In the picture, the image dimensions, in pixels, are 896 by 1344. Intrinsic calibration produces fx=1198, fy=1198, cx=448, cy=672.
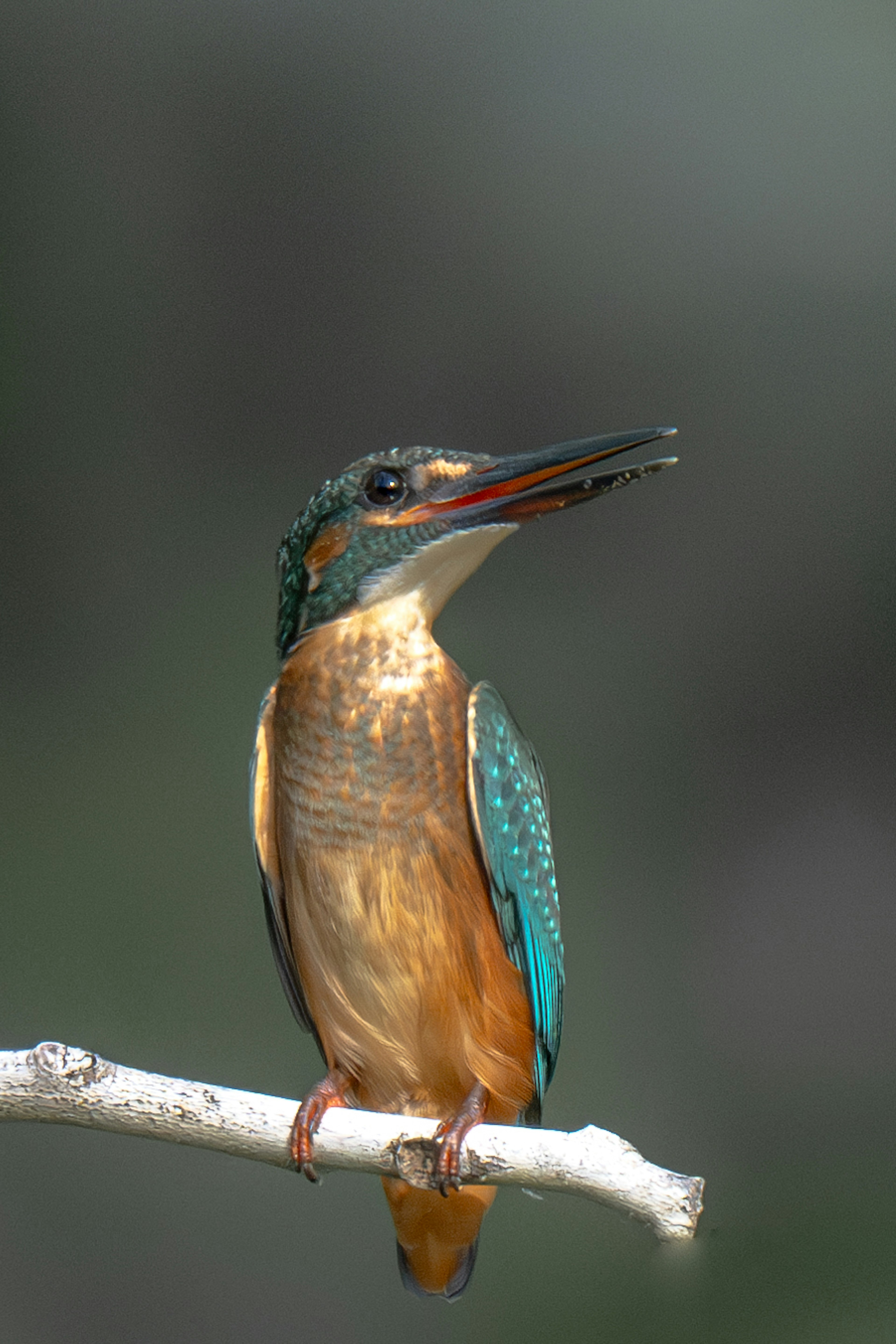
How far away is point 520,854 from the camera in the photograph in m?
0.79

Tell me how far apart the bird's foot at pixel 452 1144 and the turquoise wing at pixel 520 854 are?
83 millimetres

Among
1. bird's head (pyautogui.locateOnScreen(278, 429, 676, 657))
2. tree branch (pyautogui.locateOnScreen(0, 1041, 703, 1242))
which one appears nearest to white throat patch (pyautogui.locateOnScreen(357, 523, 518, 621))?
bird's head (pyautogui.locateOnScreen(278, 429, 676, 657))

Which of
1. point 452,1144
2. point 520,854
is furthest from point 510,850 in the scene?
point 452,1144

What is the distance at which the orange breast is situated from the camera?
2.45 ft

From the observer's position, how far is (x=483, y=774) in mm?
768

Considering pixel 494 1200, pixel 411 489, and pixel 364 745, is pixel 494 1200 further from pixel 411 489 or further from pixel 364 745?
pixel 411 489

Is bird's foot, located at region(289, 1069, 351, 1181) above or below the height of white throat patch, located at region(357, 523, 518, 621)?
below

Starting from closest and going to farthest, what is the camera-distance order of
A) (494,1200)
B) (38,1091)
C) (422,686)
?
(38,1091)
(422,686)
(494,1200)

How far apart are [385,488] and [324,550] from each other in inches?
2.3

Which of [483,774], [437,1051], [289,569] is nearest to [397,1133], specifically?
[437,1051]

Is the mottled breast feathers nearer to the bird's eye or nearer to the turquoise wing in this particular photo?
the turquoise wing

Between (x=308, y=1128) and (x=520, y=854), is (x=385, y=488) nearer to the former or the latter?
(x=520, y=854)

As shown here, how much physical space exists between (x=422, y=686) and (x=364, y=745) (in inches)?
2.1

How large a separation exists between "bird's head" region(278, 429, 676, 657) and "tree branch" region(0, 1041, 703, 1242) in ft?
0.97
